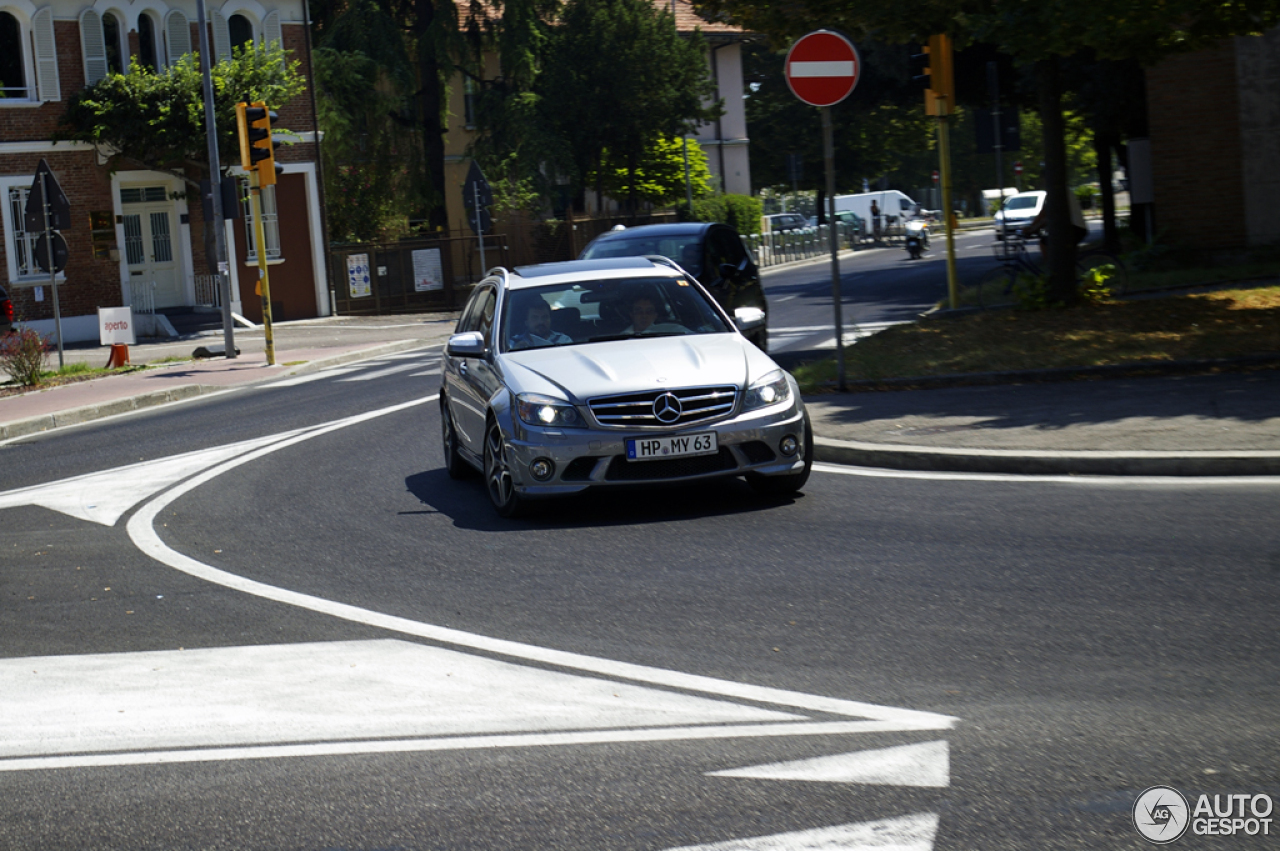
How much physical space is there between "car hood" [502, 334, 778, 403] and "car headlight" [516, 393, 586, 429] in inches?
2.3

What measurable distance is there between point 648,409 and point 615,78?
41.7 m

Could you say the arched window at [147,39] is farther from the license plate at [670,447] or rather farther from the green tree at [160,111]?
the license plate at [670,447]

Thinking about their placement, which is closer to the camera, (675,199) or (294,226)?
(294,226)

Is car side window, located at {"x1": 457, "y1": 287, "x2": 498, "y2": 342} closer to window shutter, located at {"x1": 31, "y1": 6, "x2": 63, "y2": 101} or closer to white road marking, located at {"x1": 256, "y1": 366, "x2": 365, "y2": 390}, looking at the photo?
white road marking, located at {"x1": 256, "y1": 366, "x2": 365, "y2": 390}

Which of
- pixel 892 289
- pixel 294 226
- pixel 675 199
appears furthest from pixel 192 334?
pixel 675 199

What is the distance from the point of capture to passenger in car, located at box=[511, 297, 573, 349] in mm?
9758

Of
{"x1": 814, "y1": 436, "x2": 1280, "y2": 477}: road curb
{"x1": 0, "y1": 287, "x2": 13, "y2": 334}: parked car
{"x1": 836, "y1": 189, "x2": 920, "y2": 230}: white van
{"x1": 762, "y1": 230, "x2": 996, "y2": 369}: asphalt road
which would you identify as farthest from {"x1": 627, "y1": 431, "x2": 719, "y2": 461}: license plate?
{"x1": 836, "y1": 189, "x2": 920, "y2": 230}: white van

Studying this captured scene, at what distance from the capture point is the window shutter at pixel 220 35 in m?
37.2

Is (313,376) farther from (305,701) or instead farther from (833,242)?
(305,701)

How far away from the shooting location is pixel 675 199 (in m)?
53.6

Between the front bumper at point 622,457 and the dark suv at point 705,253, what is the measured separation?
701cm

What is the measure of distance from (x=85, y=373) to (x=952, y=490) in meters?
18.3

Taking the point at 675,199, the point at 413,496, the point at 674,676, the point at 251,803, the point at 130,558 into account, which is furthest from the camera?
the point at 675,199

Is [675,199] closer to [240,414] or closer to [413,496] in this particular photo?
[240,414]
